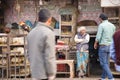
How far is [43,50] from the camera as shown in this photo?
6.72 meters

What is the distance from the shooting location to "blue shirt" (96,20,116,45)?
10422 millimetres

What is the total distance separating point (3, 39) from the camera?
11.9m

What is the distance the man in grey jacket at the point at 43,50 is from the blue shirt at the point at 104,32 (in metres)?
3.77

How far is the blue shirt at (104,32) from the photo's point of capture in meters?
10.4

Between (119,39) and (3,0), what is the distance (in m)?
7.31

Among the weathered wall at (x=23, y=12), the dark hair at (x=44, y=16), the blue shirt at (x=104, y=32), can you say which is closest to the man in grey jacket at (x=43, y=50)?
the dark hair at (x=44, y=16)

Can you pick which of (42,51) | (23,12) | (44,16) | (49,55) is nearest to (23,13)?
(23,12)

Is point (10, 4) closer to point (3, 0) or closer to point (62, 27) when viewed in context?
point (3, 0)

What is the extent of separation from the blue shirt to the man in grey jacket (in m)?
3.77

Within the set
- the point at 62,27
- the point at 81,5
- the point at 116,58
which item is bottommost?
the point at 116,58

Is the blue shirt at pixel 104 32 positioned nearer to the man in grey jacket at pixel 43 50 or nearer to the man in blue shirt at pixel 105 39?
the man in blue shirt at pixel 105 39

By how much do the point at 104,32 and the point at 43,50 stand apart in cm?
408

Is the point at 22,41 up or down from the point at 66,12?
down

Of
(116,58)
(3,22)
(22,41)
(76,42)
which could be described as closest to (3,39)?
(22,41)
